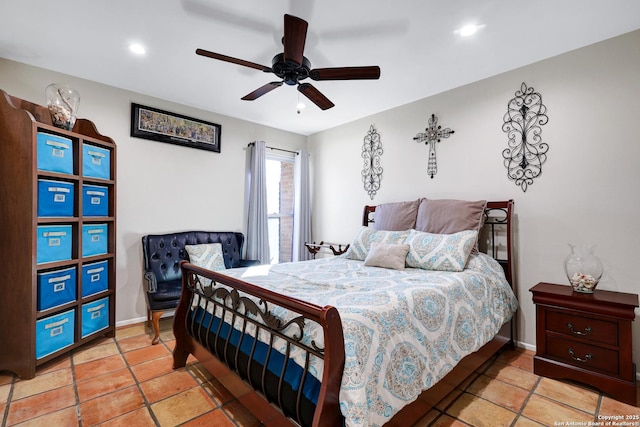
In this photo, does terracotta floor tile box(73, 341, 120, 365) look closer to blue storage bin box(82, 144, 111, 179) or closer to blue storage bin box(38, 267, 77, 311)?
blue storage bin box(38, 267, 77, 311)

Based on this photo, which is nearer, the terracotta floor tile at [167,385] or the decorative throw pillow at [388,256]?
the terracotta floor tile at [167,385]

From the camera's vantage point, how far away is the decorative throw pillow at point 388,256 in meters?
2.61

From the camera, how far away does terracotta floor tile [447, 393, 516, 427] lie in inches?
69.2

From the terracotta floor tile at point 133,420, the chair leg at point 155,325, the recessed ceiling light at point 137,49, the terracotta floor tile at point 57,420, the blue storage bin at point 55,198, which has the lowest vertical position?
the terracotta floor tile at point 57,420

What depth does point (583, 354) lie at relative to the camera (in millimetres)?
2115

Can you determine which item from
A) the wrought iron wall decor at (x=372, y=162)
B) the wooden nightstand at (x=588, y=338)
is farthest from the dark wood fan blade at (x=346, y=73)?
the wooden nightstand at (x=588, y=338)

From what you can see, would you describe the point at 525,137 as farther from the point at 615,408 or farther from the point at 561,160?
the point at 615,408

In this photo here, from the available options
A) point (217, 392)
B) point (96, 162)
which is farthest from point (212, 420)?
point (96, 162)

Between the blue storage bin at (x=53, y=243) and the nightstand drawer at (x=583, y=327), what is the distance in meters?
3.89

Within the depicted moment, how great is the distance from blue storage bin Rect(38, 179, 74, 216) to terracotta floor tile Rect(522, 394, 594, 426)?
367 centimetres

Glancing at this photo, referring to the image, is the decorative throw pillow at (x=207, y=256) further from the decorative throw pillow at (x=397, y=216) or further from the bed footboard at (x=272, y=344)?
the decorative throw pillow at (x=397, y=216)

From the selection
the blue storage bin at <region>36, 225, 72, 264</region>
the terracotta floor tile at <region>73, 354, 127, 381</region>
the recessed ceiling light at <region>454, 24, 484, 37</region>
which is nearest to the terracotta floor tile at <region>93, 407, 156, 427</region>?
the terracotta floor tile at <region>73, 354, 127, 381</region>

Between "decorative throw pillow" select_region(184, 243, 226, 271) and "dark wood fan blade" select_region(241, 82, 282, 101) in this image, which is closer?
"dark wood fan blade" select_region(241, 82, 282, 101)

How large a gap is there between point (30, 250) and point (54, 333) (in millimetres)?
708
